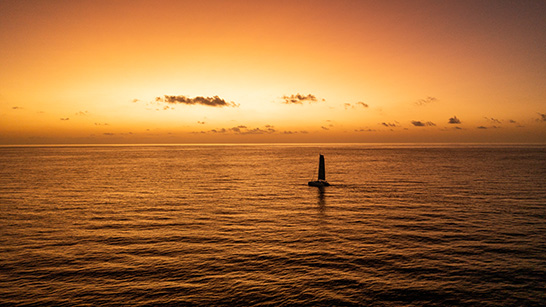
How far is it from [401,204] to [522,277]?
2669cm

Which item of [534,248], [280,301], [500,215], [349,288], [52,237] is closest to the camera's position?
[280,301]

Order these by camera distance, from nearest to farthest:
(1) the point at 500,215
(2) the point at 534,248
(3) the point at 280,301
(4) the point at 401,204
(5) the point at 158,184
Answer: (3) the point at 280,301 < (2) the point at 534,248 < (1) the point at 500,215 < (4) the point at 401,204 < (5) the point at 158,184

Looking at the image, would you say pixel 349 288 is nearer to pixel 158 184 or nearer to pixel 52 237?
pixel 52 237

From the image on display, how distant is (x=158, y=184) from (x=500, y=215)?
62.1 m

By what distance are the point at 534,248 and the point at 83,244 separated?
1497 inches

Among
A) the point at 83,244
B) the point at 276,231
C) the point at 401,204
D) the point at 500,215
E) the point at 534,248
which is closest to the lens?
the point at 534,248

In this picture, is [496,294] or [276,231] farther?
[276,231]

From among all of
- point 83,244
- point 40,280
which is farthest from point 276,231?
point 40,280

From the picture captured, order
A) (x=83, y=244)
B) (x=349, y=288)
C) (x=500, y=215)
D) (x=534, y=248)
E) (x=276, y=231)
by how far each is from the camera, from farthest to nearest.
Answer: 1. (x=500, y=215)
2. (x=276, y=231)
3. (x=83, y=244)
4. (x=534, y=248)
5. (x=349, y=288)

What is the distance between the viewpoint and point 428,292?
20250mm

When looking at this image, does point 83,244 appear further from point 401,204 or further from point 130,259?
point 401,204

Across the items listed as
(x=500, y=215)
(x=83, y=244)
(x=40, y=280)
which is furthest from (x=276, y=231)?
(x=500, y=215)

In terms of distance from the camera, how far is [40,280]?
73.0ft

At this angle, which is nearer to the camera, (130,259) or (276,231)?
(130,259)
